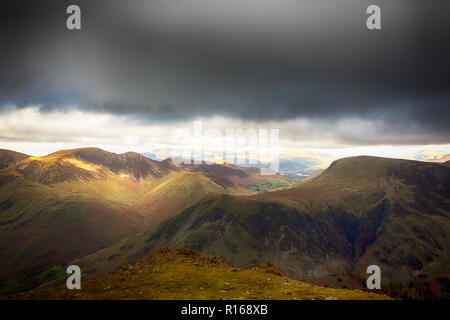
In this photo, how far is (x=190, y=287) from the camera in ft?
85.6

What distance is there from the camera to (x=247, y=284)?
2731cm

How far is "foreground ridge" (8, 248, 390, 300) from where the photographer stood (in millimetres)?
22031

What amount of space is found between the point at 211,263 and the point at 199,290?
17.0 m

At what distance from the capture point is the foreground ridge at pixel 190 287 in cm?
2203

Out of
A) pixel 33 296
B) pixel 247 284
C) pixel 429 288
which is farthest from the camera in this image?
pixel 429 288

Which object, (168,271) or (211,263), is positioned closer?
(168,271)
